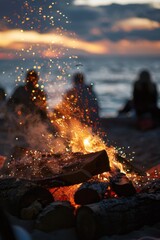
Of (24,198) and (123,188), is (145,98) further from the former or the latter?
(24,198)

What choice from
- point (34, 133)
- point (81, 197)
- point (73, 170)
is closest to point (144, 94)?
point (34, 133)

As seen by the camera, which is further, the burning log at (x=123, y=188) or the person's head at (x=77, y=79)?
the person's head at (x=77, y=79)

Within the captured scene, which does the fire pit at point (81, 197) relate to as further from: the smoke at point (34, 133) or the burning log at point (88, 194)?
the smoke at point (34, 133)

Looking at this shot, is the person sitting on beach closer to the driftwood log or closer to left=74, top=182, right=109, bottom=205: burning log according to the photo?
the driftwood log

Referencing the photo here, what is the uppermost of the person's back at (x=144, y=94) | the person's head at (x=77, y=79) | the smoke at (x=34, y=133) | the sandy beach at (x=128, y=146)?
the person's head at (x=77, y=79)

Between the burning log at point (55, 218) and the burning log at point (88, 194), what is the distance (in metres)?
0.34

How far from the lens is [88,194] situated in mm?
4617

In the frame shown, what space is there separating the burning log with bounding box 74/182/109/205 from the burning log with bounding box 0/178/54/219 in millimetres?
318

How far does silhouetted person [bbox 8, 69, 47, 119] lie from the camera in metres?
9.36

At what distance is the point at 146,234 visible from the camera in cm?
434

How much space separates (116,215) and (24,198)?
1.04m

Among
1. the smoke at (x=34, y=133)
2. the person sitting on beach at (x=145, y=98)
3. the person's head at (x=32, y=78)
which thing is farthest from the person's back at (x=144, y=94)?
the person's head at (x=32, y=78)

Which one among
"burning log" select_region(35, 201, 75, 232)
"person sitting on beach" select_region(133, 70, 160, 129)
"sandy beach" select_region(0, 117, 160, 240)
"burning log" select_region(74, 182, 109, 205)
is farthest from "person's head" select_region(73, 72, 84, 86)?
"burning log" select_region(35, 201, 75, 232)

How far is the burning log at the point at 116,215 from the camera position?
4.16 metres
